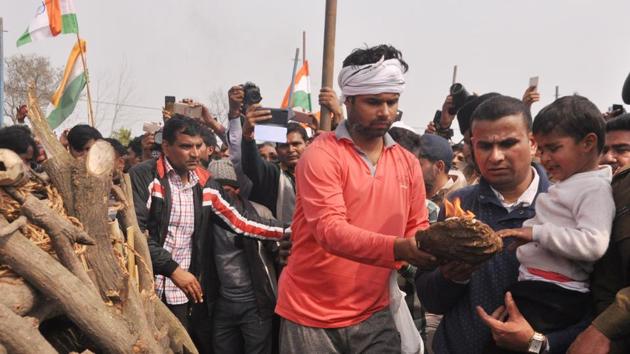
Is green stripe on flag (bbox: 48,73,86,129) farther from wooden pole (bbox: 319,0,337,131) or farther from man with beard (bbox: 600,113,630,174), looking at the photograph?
man with beard (bbox: 600,113,630,174)

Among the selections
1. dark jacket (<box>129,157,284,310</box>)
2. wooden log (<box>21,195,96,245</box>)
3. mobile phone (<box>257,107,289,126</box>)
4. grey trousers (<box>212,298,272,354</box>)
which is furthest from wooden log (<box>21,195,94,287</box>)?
mobile phone (<box>257,107,289,126</box>)

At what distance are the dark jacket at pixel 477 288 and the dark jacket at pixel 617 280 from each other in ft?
1.03

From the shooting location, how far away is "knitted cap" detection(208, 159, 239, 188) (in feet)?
15.4

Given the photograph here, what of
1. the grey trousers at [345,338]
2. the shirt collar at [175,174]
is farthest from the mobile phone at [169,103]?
the grey trousers at [345,338]

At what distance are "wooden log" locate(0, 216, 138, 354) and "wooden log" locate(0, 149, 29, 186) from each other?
14cm

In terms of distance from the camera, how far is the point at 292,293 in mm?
2834

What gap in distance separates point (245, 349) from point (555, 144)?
9.69 ft

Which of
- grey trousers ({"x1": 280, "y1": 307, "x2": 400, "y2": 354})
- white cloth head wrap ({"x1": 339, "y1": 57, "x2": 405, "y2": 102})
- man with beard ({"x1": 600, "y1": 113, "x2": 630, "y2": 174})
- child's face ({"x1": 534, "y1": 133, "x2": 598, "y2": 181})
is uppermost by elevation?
white cloth head wrap ({"x1": 339, "y1": 57, "x2": 405, "y2": 102})

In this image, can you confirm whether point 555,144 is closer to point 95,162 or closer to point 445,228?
point 445,228

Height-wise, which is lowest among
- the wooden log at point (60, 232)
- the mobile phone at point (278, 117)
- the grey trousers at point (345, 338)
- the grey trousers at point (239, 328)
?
the grey trousers at point (239, 328)

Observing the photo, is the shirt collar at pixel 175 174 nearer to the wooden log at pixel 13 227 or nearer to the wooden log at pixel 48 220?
the wooden log at pixel 48 220

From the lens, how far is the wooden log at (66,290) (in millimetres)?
2346

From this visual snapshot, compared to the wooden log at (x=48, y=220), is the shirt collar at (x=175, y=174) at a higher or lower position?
lower

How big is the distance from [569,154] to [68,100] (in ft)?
24.6
